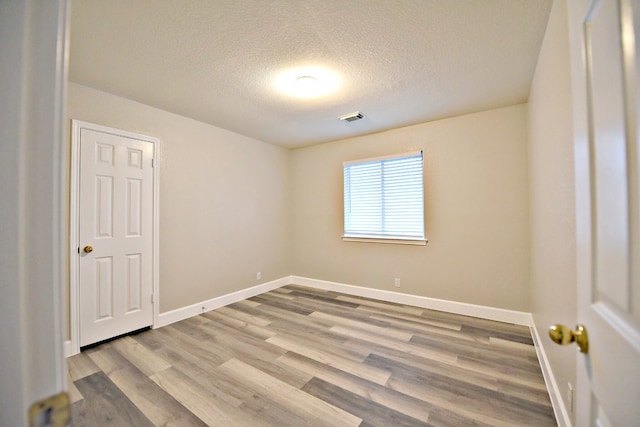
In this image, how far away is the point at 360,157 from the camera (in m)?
3.93

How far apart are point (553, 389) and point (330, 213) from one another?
3185mm

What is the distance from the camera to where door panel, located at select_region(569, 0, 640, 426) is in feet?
1.53

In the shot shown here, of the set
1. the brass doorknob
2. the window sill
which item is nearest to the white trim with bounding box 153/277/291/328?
the window sill

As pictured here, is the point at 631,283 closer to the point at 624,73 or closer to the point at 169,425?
the point at 624,73

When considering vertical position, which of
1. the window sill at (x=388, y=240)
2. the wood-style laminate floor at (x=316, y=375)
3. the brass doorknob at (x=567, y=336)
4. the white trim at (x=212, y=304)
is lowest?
the wood-style laminate floor at (x=316, y=375)

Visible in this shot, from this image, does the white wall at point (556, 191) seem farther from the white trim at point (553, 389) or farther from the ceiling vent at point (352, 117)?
the ceiling vent at point (352, 117)

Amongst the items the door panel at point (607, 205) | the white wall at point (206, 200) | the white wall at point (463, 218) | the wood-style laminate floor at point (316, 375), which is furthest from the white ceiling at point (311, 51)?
the wood-style laminate floor at point (316, 375)

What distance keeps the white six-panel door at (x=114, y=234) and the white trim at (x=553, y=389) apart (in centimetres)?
356

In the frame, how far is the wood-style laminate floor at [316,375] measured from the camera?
1.58m

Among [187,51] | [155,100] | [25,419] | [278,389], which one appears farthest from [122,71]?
[278,389]

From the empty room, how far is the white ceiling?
0.02 meters

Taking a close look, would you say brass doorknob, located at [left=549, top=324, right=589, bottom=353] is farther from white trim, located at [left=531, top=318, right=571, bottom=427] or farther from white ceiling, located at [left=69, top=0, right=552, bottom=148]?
white ceiling, located at [left=69, top=0, right=552, bottom=148]

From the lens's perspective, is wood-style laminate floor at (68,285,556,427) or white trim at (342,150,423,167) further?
white trim at (342,150,423,167)

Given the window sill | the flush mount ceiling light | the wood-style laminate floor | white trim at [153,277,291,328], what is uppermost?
the flush mount ceiling light
